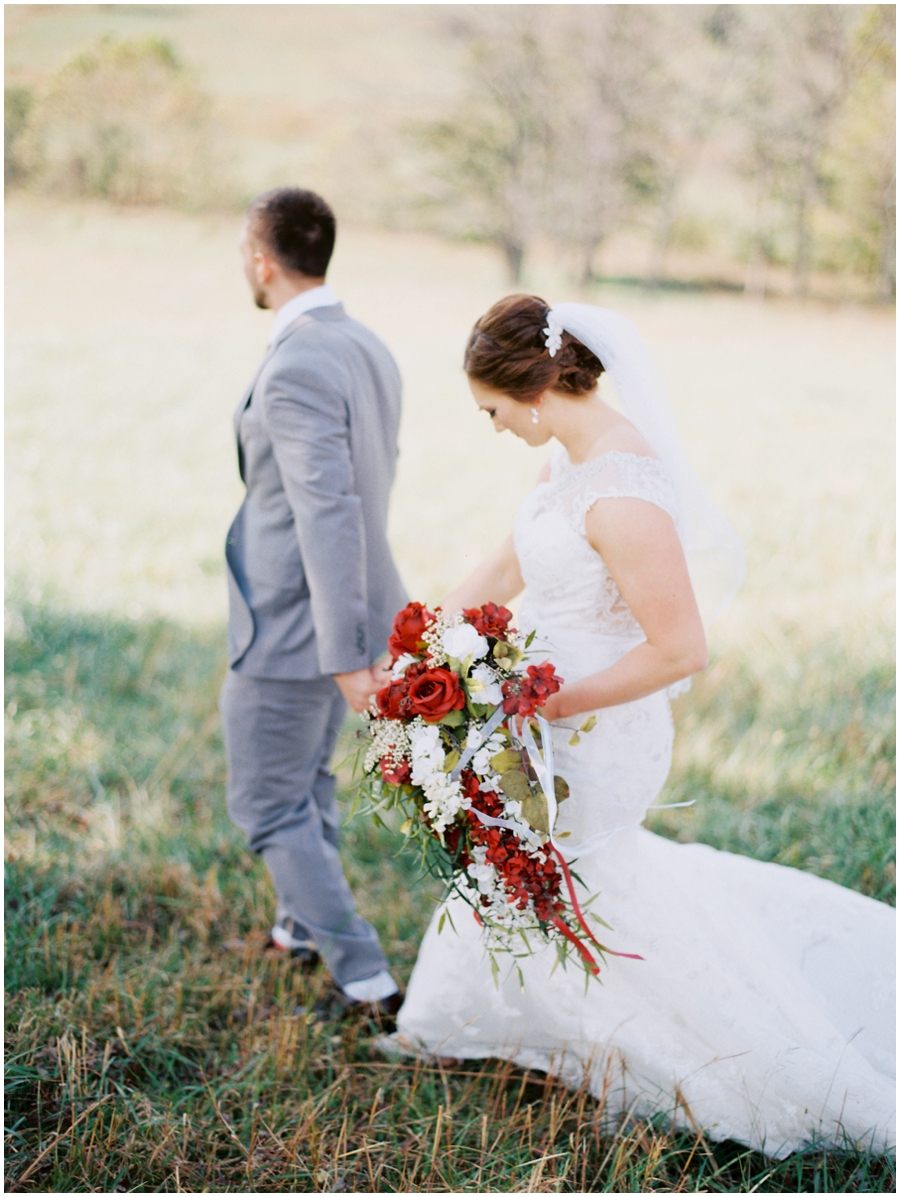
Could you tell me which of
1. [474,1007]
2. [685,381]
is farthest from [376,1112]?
[685,381]

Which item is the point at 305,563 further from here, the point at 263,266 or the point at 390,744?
the point at 263,266

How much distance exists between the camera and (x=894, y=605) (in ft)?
20.1

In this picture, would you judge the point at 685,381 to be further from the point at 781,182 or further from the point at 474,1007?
the point at 474,1007

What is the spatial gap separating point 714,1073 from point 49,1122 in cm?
173

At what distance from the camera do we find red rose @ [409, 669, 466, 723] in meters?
2.02

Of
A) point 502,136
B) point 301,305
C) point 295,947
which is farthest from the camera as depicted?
point 502,136

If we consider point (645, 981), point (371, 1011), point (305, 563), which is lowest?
point (371, 1011)

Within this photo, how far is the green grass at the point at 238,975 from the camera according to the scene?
230 centimetres

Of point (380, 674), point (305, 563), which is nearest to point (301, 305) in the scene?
point (305, 563)

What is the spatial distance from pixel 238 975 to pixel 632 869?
1.39m

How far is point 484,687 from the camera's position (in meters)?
2.07

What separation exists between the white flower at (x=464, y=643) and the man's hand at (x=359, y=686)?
24.7 inches

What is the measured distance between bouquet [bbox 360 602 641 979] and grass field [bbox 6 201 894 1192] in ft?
2.23

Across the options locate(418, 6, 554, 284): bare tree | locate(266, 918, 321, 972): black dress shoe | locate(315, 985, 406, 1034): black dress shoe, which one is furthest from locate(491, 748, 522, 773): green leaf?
locate(418, 6, 554, 284): bare tree
